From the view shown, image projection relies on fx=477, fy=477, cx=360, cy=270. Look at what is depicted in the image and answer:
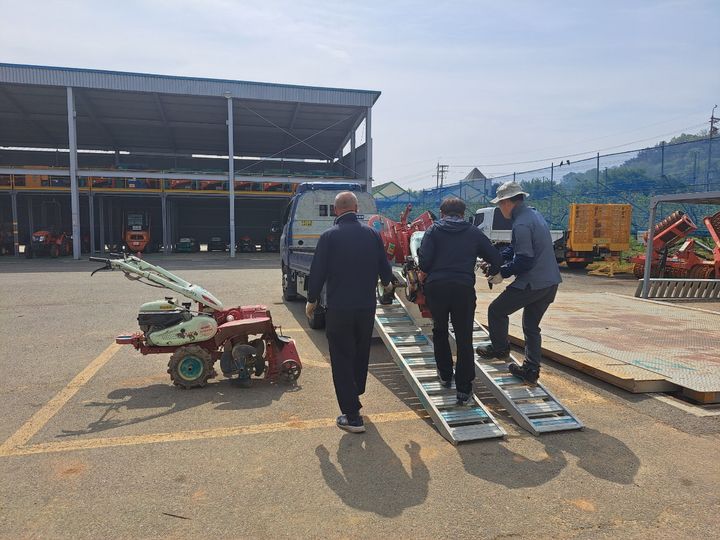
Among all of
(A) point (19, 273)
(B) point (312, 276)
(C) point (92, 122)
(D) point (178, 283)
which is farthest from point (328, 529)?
(C) point (92, 122)

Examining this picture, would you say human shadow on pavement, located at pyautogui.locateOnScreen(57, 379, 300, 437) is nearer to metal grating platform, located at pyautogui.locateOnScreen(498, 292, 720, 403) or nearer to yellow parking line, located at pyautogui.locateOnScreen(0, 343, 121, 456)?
yellow parking line, located at pyautogui.locateOnScreen(0, 343, 121, 456)

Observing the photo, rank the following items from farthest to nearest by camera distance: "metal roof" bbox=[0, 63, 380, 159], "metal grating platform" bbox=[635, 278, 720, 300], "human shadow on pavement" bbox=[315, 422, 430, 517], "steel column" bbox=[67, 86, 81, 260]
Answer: "metal roof" bbox=[0, 63, 380, 159], "steel column" bbox=[67, 86, 81, 260], "metal grating platform" bbox=[635, 278, 720, 300], "human shadow on pavement" bbox=[315, 422, 430, 517]

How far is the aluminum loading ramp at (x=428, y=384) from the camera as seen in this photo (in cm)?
383

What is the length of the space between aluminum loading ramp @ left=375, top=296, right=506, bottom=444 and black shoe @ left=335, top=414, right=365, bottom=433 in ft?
2.04

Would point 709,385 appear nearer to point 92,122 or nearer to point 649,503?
point 649,503

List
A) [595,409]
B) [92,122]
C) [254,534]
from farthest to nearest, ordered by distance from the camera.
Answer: [92,122] → [595,409] → [254,534]

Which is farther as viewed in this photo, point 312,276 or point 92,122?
point 92,122

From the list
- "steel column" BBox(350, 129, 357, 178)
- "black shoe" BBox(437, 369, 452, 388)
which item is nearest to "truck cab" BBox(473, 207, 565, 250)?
"steel column" BBox(350, 129, 357, 178)

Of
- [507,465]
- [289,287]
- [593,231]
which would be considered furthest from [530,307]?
[593,231]

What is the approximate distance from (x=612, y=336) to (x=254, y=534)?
233 inches

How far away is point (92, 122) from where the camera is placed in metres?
30.0

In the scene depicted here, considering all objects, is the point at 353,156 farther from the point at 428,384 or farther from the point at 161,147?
the point at 428,384

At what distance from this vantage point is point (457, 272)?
409 cm

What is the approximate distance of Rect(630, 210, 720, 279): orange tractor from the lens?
13055 mm
